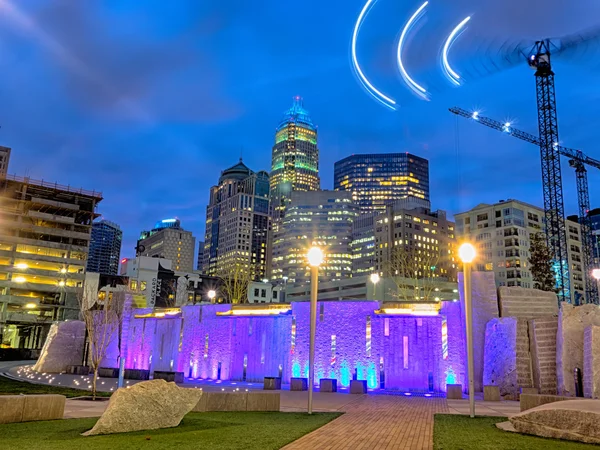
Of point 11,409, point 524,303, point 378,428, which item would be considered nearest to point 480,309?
point 524,303

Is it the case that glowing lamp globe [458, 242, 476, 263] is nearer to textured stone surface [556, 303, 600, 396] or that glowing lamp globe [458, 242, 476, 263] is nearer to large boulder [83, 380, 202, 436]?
textured stone surface [556, 303, 600, 396]

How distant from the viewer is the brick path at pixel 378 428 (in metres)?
12.0

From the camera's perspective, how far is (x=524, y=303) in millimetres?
28281

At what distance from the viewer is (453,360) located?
88.6 feet

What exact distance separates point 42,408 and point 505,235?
474 ft

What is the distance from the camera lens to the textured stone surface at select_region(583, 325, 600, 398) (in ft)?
68.3

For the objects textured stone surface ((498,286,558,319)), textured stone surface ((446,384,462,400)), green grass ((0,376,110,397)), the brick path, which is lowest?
green grass ((0,376,110,397))

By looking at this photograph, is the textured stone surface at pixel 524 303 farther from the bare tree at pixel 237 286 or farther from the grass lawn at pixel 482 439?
the bare tree at pixel 237 286

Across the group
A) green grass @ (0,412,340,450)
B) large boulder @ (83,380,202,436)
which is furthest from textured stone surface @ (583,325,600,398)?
large boulder @ (83,380,202,436)

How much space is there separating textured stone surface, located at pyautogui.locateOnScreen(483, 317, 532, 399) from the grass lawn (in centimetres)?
895

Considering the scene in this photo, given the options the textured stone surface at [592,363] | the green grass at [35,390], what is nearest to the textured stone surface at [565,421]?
the textured stone surface at [592,363]

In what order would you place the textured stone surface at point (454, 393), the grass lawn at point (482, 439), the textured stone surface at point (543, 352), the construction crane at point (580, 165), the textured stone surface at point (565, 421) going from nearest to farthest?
the grass lawn at point (482, 439) → the textured stone surface at point (565, 421) → the textured stone surface at point (454, 393) → the textured stone surface at point (543, 352) → the construction crane at point (580, 165)

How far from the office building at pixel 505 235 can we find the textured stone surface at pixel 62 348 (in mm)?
116731

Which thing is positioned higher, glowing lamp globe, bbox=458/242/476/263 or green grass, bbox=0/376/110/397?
glowing lamp globe, bbox=458/242/476/263
